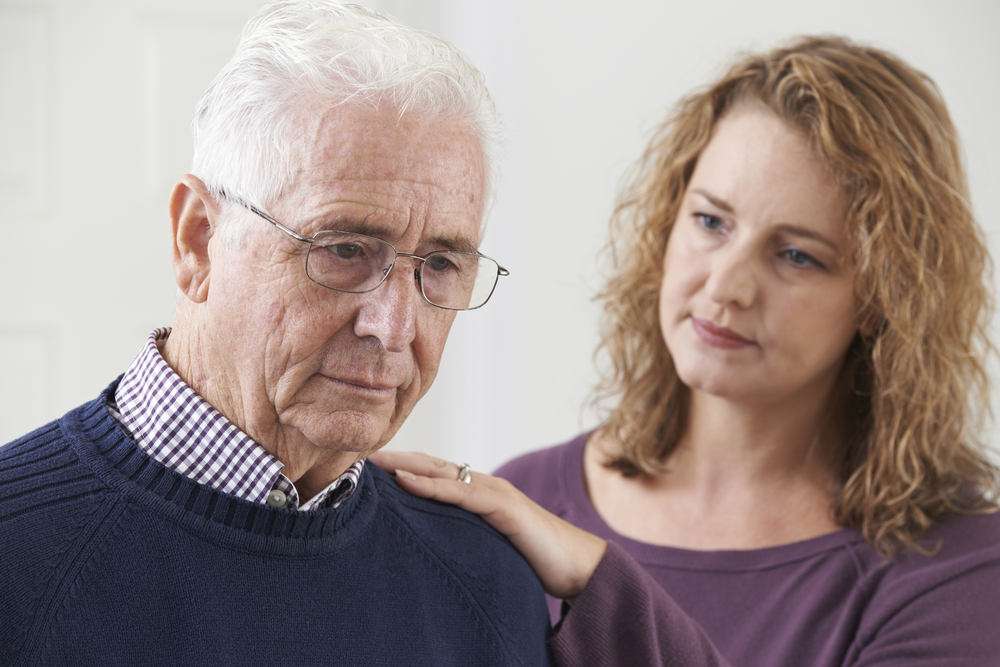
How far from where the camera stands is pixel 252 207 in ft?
3.34

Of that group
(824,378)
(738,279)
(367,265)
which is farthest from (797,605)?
(367,265)

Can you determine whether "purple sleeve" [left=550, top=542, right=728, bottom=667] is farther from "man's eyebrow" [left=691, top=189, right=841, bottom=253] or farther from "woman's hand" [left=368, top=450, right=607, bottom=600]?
"man's eyebrow" [left=691, top=189, right=841, bottom=253]

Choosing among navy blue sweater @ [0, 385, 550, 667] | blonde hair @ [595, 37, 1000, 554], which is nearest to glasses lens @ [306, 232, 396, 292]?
navy blue sweater @ [0, 385, 550, 667]

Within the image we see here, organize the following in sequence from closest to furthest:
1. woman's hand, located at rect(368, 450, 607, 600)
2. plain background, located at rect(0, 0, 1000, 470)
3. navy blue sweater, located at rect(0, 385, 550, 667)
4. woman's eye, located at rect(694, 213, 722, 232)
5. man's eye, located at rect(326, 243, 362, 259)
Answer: navy blue sweater, located at rect(0, 385, 550, 667), man's eye, located at rect(326, 243, 362, 259), woman's hand, located at rect(368, 450, 607, 600), woman's eye, located at rect(694, 213, 722, 232), plain background, located at rect(0, 0, 1000, 470)

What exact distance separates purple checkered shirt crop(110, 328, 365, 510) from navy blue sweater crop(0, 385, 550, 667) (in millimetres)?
31

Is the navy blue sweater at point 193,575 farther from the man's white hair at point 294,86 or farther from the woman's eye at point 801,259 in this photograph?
the woman's eye at point 801,259

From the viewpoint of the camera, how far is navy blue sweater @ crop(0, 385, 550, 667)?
0.92 meters

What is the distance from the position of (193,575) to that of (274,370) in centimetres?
23

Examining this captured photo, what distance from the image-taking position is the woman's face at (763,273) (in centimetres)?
176

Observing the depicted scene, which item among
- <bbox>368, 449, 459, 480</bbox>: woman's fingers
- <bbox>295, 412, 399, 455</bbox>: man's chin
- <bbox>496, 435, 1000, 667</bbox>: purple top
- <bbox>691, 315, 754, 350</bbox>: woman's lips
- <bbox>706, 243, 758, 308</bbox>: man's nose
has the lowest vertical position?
<bbox>496, 435, 1000, 667</bbox>: purple top

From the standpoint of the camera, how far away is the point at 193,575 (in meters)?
1.00

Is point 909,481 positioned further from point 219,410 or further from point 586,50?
point 586,50

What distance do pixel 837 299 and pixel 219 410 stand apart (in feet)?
4.00

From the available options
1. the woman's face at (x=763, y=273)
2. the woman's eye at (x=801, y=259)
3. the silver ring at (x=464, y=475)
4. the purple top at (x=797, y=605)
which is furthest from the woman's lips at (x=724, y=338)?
the silver ring at (x=464, y=475)
